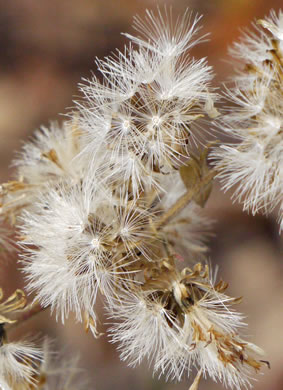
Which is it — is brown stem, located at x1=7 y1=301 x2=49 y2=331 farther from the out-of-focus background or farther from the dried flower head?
the out-of-focus background

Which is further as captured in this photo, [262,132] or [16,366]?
[16,366]

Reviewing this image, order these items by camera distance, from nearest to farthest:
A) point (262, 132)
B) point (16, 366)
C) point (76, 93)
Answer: point (262, 132) → point (16, 366) → point (76, 93)

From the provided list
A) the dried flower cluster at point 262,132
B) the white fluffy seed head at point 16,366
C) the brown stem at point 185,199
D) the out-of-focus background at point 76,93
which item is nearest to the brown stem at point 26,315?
the white fluffy seed head at point 16,366

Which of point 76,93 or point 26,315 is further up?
point 76,93

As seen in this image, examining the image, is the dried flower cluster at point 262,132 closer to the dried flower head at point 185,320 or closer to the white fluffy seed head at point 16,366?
the dried flower head at point 185,320

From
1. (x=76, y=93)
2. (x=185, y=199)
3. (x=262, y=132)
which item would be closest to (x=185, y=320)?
(x=185, y=199)

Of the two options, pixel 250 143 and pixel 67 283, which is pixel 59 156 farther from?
pixel 250 143

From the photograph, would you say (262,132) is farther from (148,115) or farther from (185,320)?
(185,320)
